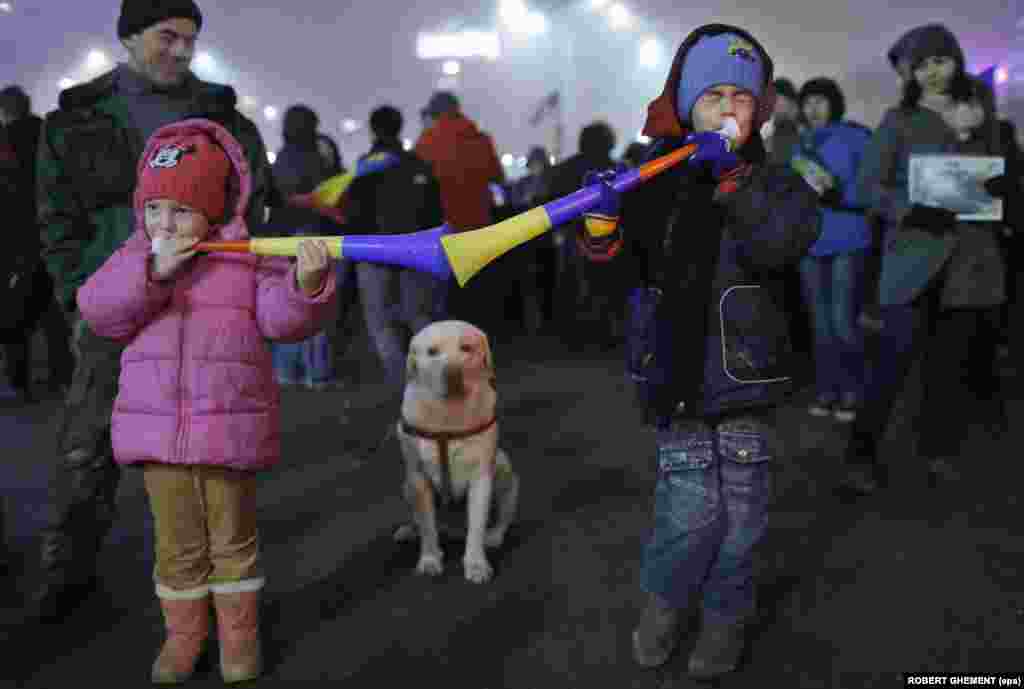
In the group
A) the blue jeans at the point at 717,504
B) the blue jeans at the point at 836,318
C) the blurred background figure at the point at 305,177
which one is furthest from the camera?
the blurred background figure at the point at 305,177

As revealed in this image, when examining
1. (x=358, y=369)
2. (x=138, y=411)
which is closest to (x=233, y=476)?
(x=138, y=411)

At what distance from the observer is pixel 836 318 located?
16.4 feet

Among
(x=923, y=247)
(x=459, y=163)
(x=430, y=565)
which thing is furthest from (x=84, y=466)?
(x=459, y=163)

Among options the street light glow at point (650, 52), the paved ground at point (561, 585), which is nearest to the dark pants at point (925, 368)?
the paved ground at point (561, 585)

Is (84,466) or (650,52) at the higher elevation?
(650,52)

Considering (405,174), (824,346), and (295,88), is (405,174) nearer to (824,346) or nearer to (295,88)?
(824,346)

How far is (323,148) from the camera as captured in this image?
6895 millimetres

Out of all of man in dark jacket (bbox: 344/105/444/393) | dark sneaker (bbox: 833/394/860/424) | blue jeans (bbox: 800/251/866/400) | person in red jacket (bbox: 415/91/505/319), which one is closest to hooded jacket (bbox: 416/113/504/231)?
person in red jacket (bbox: 415/91/505/319)

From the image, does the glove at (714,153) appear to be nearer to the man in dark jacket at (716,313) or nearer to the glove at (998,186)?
the man in dark jacket at (716,313)

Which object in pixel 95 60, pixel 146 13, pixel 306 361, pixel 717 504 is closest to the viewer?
pixel 717 504

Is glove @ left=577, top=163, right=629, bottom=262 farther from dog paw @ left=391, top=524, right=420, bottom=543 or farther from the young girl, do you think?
dog paw @ left=391, top=524, right=420, bottom=543

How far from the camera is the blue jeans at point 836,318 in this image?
16.3 feet

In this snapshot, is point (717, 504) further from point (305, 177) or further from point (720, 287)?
point (305, 177)

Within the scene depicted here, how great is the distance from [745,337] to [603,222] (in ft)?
1.65
